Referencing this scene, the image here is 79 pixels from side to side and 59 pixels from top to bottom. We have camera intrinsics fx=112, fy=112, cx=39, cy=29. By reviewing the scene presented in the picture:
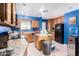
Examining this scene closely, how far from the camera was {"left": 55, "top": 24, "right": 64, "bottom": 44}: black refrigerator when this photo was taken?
147 centimetres

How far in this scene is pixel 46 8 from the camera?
147 centimetres

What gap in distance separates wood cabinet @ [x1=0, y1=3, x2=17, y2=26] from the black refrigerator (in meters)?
0.58

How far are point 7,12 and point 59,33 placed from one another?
739mm

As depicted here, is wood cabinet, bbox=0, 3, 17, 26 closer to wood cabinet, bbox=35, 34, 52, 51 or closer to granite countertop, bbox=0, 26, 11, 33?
granite countertop, bbox=0, 26, 11, 33

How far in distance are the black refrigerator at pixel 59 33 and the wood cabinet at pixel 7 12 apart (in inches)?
23.0

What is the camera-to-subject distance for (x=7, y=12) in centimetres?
145

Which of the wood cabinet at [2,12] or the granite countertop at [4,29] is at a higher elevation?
the wood cabinet at [2,12]

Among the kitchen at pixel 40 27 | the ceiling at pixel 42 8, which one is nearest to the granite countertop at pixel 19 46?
the kitchen at pixel 40 27

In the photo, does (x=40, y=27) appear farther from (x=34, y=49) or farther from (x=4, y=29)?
(x=4, y=29)

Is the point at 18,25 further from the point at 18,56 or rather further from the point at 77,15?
the point at 77,15

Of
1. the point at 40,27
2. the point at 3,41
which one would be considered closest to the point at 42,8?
the point at 40,27

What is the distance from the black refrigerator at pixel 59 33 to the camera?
1.47 m

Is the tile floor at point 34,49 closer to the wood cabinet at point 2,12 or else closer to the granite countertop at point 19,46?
the granite countertop at point 19,46

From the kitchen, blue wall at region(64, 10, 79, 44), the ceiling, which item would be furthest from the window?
blue wall at region(64, 10, 79, 44)
